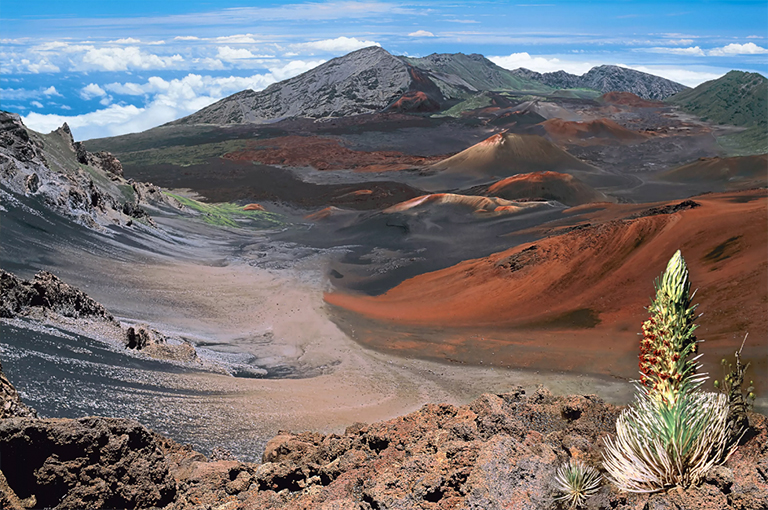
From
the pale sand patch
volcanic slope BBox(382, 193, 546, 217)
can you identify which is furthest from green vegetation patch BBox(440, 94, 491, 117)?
the pale sand patch

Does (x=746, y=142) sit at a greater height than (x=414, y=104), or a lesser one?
lesser

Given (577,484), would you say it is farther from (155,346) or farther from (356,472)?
(155,346)

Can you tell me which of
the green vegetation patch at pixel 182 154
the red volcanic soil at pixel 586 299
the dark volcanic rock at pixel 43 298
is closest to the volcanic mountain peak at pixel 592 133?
the green vegetation patch at pixel 182 154

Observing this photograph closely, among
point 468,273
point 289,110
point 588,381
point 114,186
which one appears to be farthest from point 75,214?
point 289,110

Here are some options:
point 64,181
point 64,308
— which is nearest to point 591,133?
point 64,181

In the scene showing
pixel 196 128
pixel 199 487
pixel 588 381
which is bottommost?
pixel 588 381

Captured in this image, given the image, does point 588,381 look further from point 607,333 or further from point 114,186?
point 114,186

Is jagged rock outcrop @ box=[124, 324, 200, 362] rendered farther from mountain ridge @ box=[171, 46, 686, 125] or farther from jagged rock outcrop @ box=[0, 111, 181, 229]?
mountain ridge @ box=[171, 46, 686, 125]
